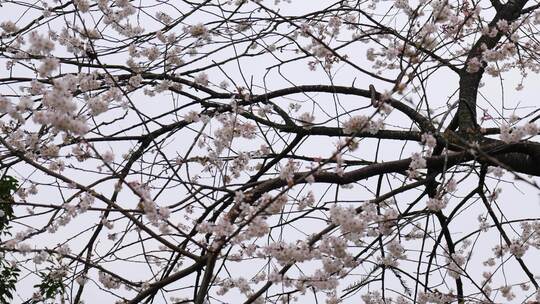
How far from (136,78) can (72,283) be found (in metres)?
1.30

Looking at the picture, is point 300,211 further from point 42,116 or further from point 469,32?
point 469,32

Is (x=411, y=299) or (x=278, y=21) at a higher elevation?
(x=278, y=21)

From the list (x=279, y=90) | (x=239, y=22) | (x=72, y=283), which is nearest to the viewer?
(x=72, y=283)

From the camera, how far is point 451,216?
12.6ft

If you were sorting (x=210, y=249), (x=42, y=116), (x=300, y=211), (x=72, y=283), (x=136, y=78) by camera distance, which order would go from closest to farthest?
(x=42, y=116) → (x=210, y=249) → (x=300, y=211) → (x=72, y=283) → (x=136, y=78)

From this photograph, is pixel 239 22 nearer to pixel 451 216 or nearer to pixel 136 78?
pixel 136 78

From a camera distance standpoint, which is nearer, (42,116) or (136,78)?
(42,116)

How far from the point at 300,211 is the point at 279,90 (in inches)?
65.8

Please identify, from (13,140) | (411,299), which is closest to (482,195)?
(411,299)

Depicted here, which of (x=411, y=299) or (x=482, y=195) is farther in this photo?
(x=482, y=195)

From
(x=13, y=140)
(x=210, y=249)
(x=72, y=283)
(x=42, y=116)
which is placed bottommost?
(x=210, y=249)

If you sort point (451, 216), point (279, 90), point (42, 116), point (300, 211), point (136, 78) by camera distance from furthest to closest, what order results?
1. point (279, 90)
2. point (136, 78)
3. point (451, 216)
4. point (300, 211)
5. point (42, 116)

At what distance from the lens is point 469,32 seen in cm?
487

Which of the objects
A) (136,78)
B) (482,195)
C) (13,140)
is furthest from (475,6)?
(13,140)
